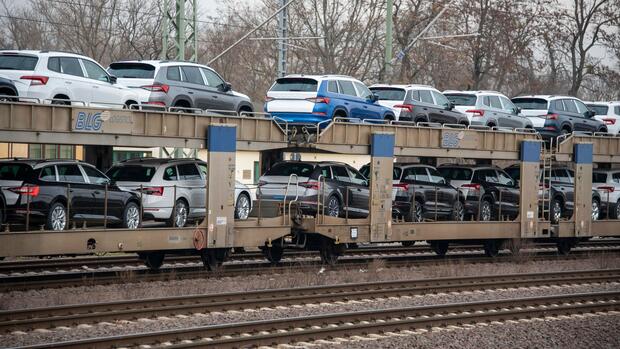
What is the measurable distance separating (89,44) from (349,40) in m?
14.7

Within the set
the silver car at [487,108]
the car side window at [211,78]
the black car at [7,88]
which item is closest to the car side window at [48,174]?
the black car at [7,88]

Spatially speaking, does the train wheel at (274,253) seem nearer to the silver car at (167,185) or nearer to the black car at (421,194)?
the silver car at (167,185)

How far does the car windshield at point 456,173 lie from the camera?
2855 cm

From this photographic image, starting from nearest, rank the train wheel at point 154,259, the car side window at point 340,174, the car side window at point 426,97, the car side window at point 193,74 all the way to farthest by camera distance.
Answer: the train wheel at point 154,259, the car side window at point 193,74, the car side window at point 340,174, the car side window at point 426,97

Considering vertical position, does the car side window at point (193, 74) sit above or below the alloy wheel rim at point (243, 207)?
above

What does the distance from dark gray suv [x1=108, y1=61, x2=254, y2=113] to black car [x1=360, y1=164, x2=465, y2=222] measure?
5.17 m

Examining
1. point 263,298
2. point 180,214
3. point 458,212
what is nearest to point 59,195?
point 180,214

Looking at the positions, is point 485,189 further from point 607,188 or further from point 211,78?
point 211,78

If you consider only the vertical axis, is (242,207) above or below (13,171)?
below

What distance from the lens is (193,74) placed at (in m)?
23.2

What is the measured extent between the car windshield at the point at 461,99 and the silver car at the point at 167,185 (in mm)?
10699

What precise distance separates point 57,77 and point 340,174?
7.59 meters

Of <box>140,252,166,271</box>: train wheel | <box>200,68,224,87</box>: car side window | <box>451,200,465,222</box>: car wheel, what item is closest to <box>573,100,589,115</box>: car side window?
<box>451,200,465,222</box>: car wheel

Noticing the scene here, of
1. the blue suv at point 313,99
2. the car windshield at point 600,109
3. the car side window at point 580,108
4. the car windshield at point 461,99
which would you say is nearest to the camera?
the blue suv at point 313,99
